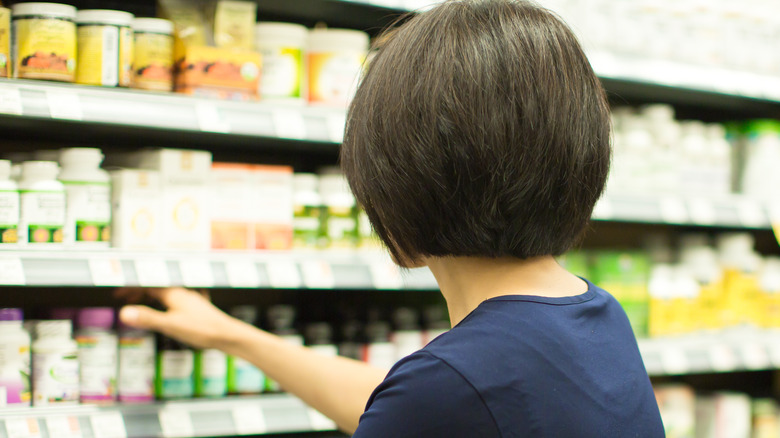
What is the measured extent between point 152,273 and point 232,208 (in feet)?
0.83

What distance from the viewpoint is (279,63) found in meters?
1.71

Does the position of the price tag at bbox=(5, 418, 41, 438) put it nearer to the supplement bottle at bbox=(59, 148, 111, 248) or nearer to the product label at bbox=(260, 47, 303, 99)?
the supplement bottle at bbox=(59, 148, 111, 248)

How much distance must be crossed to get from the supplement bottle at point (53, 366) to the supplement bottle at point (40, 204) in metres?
0.18

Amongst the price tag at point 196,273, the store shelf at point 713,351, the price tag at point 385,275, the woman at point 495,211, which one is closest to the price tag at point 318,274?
the price tag at point 385,275

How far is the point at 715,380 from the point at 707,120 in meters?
1.05

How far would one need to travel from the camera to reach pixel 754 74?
2410 millimetres

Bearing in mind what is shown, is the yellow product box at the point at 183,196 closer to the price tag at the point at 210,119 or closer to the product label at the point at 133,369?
the price tag at the point at 210,119

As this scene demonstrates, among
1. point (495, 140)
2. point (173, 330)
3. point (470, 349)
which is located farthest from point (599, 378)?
point (173, 330)

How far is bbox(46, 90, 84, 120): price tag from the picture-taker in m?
1.37

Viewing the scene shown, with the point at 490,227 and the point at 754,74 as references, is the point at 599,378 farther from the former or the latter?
the point at 754,74

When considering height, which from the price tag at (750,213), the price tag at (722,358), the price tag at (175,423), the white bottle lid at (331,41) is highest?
the white bottle lid at (331,41)

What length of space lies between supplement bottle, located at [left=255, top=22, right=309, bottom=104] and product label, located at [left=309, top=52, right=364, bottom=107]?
1.8 inches

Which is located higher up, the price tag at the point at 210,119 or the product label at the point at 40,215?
the price tag at the point at 210,119

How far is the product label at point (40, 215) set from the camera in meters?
1.39
